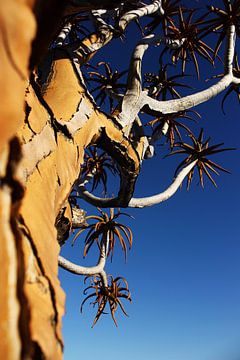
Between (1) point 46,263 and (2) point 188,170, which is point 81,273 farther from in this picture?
(1) point 46,263

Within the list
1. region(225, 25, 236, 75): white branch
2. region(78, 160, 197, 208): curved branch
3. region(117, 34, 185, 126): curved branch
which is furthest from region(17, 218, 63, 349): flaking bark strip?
region(225, 25, 236, 75): white branch

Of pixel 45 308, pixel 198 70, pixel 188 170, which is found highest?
pixel 198 70

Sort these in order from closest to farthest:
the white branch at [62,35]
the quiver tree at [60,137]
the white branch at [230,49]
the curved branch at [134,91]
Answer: the quiver tree at [60,137] → the curved branch at [134,91] → the white branch at [62,35] → the white branch at [230,49]

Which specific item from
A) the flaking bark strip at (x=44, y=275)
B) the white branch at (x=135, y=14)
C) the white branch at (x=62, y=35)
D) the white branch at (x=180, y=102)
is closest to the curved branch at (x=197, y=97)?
the white branch at (x=180, y=102)

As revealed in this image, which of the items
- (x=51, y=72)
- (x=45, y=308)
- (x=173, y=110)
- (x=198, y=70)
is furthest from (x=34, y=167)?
(x=198, y=70)

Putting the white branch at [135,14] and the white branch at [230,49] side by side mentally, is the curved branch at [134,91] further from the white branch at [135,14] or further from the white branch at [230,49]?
the white branch at [230,49]

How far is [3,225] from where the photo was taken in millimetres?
644

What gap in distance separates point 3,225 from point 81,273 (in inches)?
152

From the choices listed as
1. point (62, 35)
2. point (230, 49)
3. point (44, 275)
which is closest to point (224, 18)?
point (230, 49)

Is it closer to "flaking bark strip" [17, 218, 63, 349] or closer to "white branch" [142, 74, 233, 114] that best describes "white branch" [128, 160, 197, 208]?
"white branch" [142, 74, 233, 114]

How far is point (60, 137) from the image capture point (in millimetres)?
2057

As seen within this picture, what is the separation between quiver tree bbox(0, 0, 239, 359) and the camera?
1.90ft

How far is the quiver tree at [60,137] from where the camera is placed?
58 cm

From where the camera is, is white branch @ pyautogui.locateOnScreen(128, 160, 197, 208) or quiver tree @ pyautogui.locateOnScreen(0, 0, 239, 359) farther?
white branch @ pyautogui.locateOnScreen(128, 160, 197, 208)
